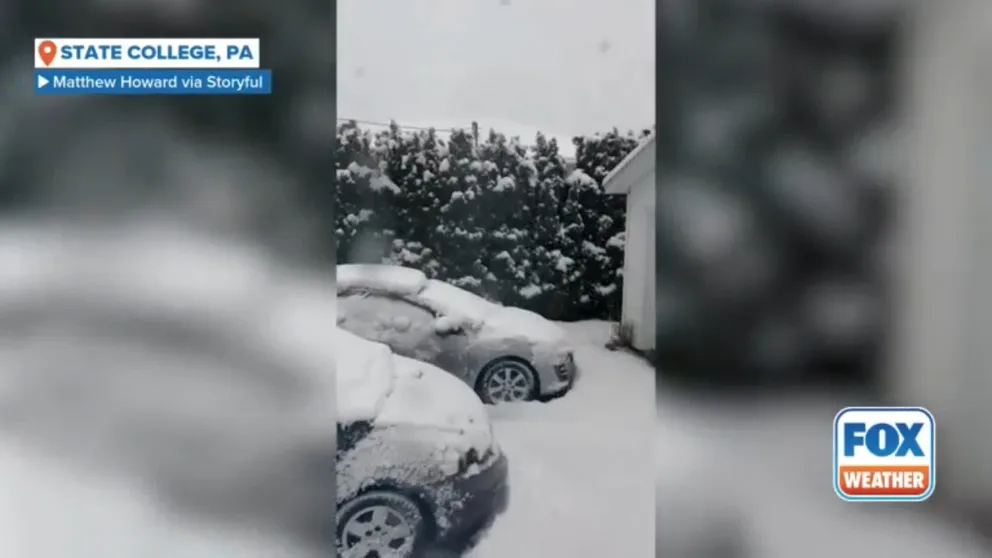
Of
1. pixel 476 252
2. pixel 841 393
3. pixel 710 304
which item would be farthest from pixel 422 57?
pixel 841 393

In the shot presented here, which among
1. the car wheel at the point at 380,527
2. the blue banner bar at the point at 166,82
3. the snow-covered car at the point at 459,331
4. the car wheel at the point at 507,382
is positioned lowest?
the car wheel at the point at 380,527

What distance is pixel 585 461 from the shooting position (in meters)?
1.99

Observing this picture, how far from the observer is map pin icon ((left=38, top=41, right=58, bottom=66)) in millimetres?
1977

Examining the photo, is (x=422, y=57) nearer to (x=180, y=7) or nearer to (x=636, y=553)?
(x=180, y=7)

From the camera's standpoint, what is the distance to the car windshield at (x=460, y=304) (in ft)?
6.48

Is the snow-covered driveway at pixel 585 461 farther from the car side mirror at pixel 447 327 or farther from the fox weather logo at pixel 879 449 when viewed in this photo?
the fox weather logo at pixel 879 449

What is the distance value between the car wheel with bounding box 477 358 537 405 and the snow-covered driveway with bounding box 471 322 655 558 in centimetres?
3

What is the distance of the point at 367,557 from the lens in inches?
77.3

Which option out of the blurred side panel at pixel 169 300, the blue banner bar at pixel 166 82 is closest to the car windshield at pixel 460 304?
the blurred side panel at pixel 169 300

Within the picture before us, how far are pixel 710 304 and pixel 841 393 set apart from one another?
17.8 inches

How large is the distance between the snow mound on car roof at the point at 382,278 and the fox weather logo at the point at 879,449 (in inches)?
48.7

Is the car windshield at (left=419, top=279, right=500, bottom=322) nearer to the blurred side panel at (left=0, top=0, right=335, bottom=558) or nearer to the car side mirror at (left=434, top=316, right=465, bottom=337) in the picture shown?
the car side mirror at (left=434, top=316, right=465, bottom=337)

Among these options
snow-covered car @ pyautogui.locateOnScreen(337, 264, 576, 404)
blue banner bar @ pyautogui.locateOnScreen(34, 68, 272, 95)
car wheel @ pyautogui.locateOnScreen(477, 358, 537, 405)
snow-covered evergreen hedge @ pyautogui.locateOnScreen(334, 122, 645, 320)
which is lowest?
car wheel @ pyautogui.locateOnScreen(477, 358, 537, 405)

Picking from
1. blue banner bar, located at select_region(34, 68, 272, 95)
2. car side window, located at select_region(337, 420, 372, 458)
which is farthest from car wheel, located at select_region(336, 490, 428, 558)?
blue banner bar, located at select_region(34, 68, 272, 95)
